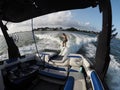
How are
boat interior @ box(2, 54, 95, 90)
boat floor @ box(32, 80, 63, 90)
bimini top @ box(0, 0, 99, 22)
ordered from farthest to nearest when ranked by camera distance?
boat floor @ box(32, 80, 63, 90)
boat interior @ box(2, 54, 95, 90)
bimini top @ box(0, 0, 99, 22)

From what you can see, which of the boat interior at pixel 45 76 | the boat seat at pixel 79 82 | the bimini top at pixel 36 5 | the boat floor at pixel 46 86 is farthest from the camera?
the boat floor at pixel 46 86

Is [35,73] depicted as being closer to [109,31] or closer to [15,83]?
[15,83]

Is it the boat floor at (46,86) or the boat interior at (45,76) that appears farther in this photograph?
the boat floor at (46,86)

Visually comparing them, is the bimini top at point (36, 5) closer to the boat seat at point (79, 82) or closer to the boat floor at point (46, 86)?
the boat seat at point (79, 82)

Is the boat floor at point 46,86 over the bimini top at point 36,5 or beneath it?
beneath

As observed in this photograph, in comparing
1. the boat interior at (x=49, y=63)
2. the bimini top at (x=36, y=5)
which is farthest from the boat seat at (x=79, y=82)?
the bimini top at (x=36, y=5)

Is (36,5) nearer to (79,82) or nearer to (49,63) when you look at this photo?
(79,82)

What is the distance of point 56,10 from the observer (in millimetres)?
2824

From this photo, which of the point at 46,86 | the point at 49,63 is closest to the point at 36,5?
the point at 46,86

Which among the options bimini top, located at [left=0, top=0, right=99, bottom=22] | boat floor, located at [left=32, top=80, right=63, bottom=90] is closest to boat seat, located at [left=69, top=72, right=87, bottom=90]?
boat floor, located at [left=32, top=80, right=63, bottom=90]

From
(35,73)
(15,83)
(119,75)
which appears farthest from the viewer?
(119,75)

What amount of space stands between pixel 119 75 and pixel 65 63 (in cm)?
388

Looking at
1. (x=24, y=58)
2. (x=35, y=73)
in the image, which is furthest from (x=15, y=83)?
(x=24, y=58)

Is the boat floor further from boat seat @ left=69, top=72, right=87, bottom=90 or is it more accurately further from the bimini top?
the bimini top
